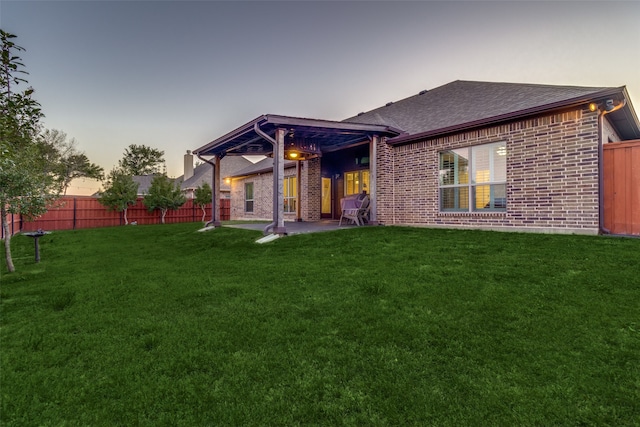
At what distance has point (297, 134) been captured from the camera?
1002 centimetres

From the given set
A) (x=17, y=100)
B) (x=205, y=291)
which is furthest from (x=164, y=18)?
(x=205, y=291)

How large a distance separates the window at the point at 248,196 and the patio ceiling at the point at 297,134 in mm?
6366

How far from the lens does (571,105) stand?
656cm

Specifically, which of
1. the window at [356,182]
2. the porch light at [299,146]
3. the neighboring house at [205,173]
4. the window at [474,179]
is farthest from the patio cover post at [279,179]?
the neighboring house at [205,173]

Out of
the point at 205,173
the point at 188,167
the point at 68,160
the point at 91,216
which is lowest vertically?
the point at 91,216

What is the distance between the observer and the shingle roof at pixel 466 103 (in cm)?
785

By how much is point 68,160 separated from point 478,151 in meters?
38.2

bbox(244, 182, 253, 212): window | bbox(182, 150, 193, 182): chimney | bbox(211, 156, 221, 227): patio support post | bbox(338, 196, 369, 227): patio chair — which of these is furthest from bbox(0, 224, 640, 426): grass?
bbox(182, 150, 193, 182): chimney

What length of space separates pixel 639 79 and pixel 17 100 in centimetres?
1692

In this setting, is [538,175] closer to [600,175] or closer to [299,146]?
[600,175]

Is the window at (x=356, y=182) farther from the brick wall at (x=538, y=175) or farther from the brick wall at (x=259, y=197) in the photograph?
the brick wall at (x=259, y=197)

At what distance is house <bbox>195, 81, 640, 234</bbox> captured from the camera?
21.6 feet

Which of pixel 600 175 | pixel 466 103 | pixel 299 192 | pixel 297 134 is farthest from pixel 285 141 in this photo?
pixel 600 175

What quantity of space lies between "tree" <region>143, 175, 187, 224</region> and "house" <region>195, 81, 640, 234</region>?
10.1m
